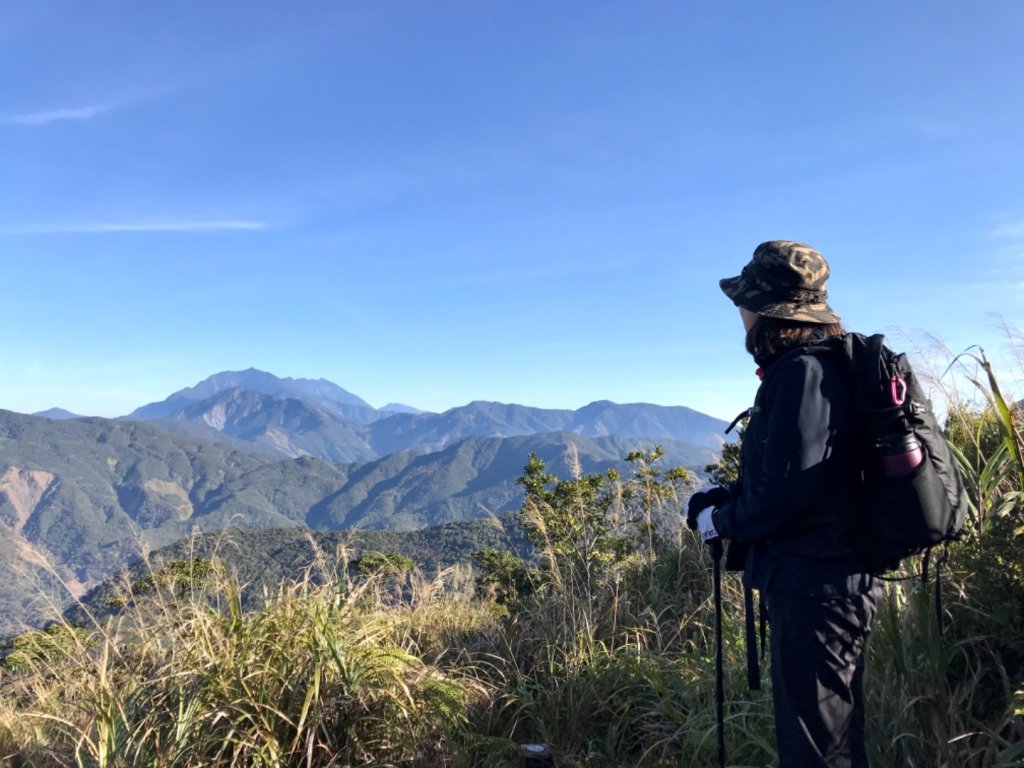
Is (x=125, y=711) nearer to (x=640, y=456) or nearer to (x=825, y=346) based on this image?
(x=825, y=346)

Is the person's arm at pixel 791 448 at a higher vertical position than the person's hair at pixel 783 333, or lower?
lower

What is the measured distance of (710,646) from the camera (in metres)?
4.54

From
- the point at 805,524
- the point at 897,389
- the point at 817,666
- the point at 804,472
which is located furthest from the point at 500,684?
the point at 897,389

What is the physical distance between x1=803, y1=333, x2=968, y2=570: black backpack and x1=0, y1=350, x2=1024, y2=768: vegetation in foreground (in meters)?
0.73

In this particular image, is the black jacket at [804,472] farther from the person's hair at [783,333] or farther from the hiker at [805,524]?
the person's hair at [783,333]

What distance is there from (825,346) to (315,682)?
252 centimetres

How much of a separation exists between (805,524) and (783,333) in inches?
25.0

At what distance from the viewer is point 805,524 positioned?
2.20 meters

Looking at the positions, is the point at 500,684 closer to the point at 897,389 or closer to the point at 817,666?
the point at 817,666

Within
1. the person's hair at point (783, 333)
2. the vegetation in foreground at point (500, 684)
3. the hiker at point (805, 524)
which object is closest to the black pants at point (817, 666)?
the hiker at point (805, 524)

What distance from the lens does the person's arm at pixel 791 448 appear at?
206 cm

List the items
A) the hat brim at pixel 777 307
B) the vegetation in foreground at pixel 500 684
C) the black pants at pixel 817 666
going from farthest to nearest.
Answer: the vegetation in foreground at pixel 500 684 → the hat brim at pixel 777 307 → the black pants at pixel 817 666

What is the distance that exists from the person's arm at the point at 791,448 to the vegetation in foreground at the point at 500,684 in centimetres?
99

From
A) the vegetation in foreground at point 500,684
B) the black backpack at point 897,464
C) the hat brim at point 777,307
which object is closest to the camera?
the black backpack at point 897,464
